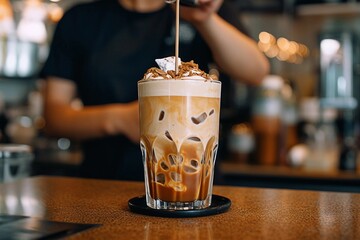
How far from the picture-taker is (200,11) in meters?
1.38

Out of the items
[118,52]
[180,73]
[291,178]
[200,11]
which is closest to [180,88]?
[180,73]

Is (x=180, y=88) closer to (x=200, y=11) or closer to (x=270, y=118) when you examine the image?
(x=200, y=11)

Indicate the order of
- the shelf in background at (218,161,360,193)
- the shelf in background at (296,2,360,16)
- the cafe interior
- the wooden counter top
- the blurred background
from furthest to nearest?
the shelf in background at (296,2,360,16), the blurred background, the shelf in background at (218,161,360,193), the cafe interior, the wooden counter top

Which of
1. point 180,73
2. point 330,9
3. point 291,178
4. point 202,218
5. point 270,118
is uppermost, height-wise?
point 330,9

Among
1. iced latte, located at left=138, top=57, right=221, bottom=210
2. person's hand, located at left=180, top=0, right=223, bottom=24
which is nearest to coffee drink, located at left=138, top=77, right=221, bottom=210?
iced latte, located at left=138, top=57, right=221, bottom=210

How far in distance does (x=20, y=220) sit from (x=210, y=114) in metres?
0.35

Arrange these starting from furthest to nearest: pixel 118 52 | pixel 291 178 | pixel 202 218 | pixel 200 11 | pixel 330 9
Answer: pixel 330 9 < pixel 291 178 < pixel 118 52 < pixel 200 11 < pixel 202 218

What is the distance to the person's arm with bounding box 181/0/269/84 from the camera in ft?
4.59

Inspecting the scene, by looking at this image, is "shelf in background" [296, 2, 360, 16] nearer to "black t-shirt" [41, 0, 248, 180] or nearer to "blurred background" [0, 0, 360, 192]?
"blurred background" [0, 0, 360, 192]

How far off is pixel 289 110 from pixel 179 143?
7.97 feet

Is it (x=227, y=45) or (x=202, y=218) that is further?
(x=227, y=45)

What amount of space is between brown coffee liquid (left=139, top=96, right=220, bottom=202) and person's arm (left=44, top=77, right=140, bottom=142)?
2.43 ft

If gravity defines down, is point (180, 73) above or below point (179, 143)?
above

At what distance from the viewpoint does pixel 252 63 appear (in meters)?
1.69
